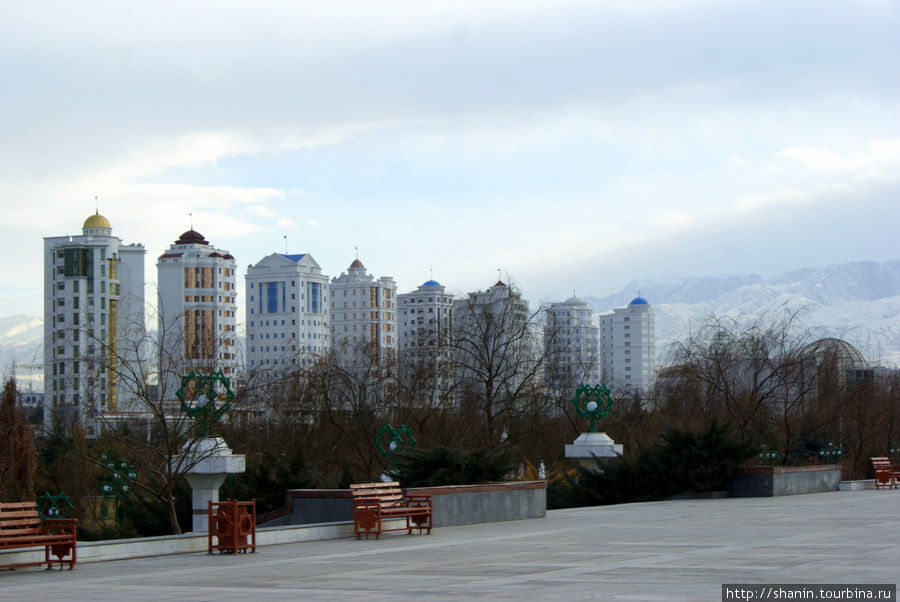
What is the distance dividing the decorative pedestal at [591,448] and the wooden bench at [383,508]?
1416cm

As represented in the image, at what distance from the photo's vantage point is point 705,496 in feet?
91.1

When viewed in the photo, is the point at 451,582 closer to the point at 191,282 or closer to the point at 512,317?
the point at 512,317

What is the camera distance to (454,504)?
20125 millimetres

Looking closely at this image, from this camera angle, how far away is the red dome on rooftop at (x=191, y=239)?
195375 mm

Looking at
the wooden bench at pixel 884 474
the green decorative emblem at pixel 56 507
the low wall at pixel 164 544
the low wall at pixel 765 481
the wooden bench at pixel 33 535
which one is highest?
the wooden bench at pixel 33 535

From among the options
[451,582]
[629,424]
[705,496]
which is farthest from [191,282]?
[451,582]

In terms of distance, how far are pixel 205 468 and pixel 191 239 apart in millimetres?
180841

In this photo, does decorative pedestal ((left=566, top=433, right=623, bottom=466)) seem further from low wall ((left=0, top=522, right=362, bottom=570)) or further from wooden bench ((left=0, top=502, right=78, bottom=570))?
wooden bench ((left=0, top=502, right=78, bottom=570))

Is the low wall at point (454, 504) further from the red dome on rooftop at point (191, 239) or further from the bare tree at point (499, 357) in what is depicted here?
the red dome on rooftop at point (191, 239)

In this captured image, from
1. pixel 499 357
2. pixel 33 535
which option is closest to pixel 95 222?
pixel 499 357

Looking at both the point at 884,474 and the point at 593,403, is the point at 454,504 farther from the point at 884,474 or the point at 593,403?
the point at 884,474

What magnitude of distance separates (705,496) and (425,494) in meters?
10.9

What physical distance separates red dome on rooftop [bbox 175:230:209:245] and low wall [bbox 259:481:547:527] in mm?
178745

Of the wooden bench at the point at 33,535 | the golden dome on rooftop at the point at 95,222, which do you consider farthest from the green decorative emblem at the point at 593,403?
the golden dome on rooftop at the point at 95,222
